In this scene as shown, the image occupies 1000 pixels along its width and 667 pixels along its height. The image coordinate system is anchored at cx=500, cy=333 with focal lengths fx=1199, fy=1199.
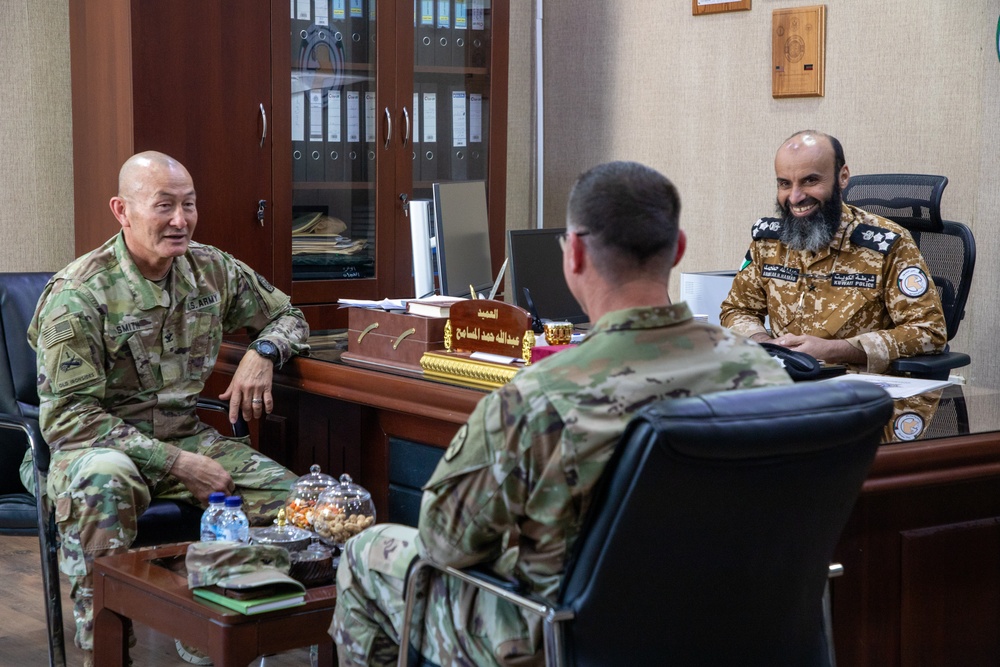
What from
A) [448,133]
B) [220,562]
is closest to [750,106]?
[448,133]

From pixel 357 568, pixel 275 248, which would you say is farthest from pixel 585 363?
pixel 275 248

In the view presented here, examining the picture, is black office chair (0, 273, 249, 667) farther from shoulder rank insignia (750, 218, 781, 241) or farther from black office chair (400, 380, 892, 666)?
shoulder rank insignia (750, 218, 781, 241)

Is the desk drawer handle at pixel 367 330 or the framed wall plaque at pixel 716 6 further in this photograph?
the framed wall plaque at pixel 716 6

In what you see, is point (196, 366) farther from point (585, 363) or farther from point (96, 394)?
point (585, 363)

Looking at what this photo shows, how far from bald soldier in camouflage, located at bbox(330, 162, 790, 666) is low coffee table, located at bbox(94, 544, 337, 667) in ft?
1.26

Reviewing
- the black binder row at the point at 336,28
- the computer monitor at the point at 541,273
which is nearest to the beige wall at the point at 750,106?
the black binder row at the point at 336,28

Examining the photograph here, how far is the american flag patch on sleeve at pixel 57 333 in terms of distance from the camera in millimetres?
2689

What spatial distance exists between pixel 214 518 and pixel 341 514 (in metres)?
0.28

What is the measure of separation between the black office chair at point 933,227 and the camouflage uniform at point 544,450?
6.50 feet

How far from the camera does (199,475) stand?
2.72 m

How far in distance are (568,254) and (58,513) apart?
1.52m

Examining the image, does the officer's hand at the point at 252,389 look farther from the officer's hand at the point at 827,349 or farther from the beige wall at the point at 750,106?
the beige wall at the point at 750,106

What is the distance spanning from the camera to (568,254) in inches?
64.2

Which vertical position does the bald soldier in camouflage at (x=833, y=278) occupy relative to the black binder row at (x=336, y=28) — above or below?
below
